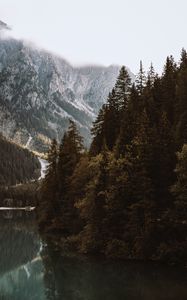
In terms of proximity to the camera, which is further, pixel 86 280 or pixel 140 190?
pixel 140 190

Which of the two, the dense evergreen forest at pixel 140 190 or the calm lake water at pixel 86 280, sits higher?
the dense evergreen forest at pixel 140 190

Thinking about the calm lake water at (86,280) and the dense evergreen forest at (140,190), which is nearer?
the calm lake water at (86,280)

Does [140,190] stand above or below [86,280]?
above

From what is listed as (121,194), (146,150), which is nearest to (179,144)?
(146,150)

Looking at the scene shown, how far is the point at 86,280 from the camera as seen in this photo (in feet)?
146

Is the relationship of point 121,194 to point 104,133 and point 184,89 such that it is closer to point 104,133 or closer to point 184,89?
point 184,89

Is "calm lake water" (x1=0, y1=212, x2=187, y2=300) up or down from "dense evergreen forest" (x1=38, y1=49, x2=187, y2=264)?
down

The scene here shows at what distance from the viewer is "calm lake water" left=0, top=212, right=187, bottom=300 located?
123 ft

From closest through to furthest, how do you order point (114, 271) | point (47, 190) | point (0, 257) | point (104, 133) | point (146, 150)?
point (114, 271) → point (146, 150) → point (0, 257) → point (104, 133) → point (47, 190)

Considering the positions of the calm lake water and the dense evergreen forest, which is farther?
the dense evergreen forest

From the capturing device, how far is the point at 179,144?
57.5 meters

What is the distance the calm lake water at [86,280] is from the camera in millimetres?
37500

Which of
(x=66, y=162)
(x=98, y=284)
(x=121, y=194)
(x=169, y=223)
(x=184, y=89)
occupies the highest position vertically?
(x=184, y=89)

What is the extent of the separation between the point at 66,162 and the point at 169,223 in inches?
1404
